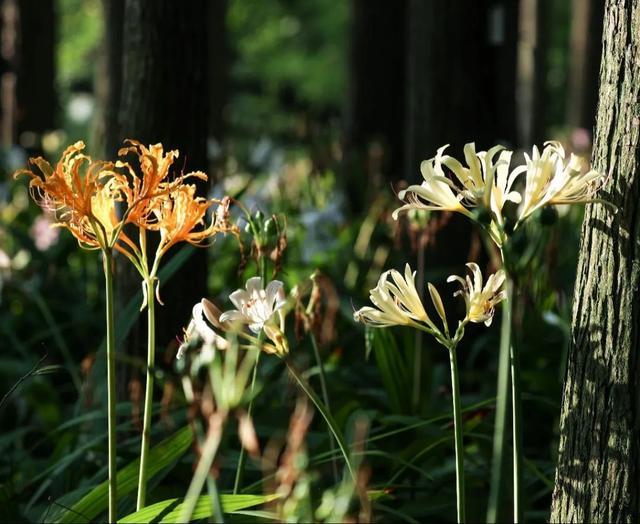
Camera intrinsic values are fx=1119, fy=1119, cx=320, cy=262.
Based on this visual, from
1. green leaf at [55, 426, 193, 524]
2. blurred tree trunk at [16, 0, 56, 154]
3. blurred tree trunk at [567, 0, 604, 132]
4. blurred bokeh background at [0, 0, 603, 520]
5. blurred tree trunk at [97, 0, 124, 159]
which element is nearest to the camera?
green leaf at [55, 426, 193, 524]

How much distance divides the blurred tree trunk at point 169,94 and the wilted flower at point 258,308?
152cm

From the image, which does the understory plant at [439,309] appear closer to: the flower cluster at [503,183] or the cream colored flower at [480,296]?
the cream colored flower at [480,296]

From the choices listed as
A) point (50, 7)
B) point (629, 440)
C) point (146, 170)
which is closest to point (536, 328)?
point (629, 440)

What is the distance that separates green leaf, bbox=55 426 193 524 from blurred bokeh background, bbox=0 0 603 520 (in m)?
0.17

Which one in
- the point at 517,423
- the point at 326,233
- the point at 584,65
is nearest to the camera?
the point at 517,423

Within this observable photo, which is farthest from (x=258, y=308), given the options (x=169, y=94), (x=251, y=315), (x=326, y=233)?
(x=326, y=233)

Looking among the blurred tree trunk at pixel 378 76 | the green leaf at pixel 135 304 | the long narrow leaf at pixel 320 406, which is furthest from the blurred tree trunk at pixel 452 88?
the blurred tree trunk at pixel 378 76

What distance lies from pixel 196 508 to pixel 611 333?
31.2 inches

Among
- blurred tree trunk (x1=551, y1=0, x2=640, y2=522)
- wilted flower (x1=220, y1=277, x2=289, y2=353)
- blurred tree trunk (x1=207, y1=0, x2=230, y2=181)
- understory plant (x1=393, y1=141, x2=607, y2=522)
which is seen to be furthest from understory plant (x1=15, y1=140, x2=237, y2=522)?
blurred tree trunk (x1=207, y1=0, x2=230, y2=181)

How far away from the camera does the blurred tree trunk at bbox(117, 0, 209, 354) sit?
3.45 metres

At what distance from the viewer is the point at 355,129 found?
27.9ft

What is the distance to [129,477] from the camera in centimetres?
244

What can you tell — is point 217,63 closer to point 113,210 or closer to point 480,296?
point 113,210

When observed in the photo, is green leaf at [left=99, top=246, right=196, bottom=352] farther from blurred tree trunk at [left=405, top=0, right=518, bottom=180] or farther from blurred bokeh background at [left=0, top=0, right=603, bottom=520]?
blurred tree trunk at [left=405, top=0, right=518, bottom=180]
